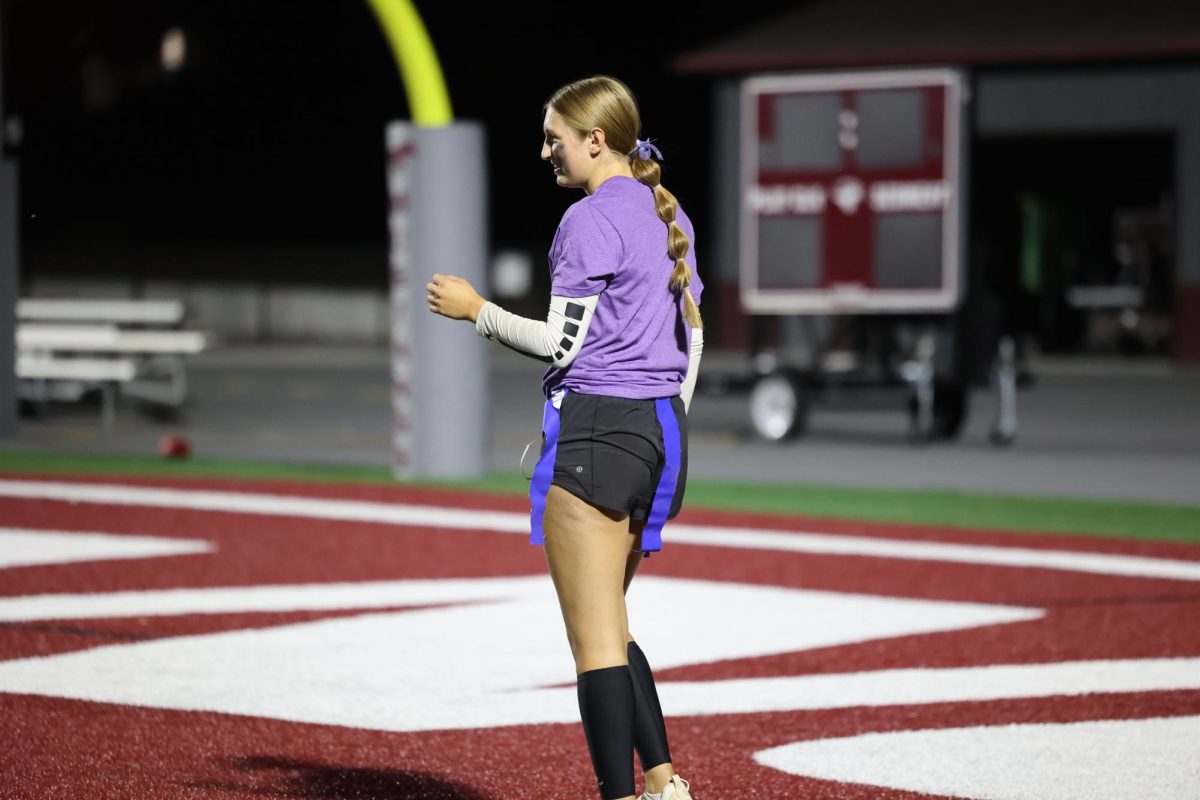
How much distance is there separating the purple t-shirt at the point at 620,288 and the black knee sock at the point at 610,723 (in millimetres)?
625

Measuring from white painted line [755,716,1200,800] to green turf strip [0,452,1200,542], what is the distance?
5210mm

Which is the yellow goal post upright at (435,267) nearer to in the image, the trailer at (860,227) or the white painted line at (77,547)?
the white painted line at (77,547)

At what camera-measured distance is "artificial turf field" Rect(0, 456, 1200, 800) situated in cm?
558

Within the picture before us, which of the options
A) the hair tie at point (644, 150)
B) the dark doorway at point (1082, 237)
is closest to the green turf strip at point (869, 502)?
the hair tie at point (644, 150)

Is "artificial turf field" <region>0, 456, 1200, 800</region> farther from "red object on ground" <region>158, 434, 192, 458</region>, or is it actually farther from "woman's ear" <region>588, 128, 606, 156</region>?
"red object on ground" <region>158, 434, 192, 458</region>

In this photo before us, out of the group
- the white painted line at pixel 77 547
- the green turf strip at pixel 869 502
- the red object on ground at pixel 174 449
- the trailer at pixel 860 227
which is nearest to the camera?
the white painted line at pixel 77 547

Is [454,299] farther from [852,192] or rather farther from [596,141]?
[852,192]

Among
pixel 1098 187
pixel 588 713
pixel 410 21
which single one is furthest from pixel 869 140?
pixel 1098 187

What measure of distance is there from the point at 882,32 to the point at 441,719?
2651 cm

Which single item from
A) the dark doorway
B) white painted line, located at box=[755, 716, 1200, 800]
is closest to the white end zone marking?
white painted line, located at box=[755, 716, 1200, 800]

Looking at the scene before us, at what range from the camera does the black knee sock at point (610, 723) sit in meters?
4.30

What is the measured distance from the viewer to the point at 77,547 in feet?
33.4

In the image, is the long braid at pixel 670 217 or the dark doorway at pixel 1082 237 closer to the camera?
the long braid at pixel 670 217

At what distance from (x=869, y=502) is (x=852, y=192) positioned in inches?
217
